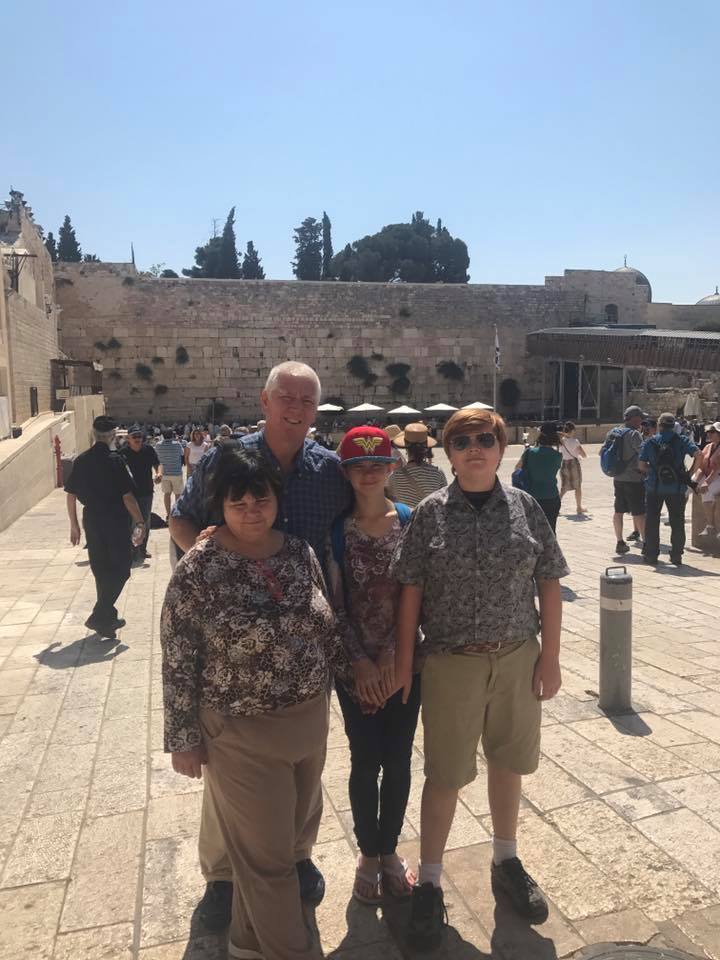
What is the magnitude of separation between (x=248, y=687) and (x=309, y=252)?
2215 inches

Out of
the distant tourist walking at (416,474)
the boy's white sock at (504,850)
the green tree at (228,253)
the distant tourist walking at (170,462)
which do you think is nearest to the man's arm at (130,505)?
the distant tourist walking at (416,474)

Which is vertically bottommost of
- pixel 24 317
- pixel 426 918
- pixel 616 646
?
pixel 426 918

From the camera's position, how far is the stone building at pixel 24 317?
15.0m

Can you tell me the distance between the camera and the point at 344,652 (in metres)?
2.19

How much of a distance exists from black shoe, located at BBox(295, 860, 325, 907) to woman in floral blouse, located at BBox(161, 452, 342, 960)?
0.35 m

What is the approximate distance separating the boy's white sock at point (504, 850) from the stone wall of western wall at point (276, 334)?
90.1 feet

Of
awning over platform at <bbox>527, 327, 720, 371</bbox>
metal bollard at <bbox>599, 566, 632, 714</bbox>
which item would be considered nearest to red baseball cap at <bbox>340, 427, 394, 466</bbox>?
metal bollard at <bbox>599, 566, 632, 714</bbox>

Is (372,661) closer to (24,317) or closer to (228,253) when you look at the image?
(24,317)

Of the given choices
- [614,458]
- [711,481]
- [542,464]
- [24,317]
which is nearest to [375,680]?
[542,464]

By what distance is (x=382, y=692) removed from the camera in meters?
2.22

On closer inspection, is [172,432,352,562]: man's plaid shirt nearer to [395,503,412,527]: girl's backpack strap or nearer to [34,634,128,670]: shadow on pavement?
[395,503,412,527]: girl's backpack strap

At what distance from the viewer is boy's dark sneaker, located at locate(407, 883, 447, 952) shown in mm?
2133

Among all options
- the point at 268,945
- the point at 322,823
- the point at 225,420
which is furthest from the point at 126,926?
the point at 225,420

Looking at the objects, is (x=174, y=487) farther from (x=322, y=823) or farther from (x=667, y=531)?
(x=322, y=823)
